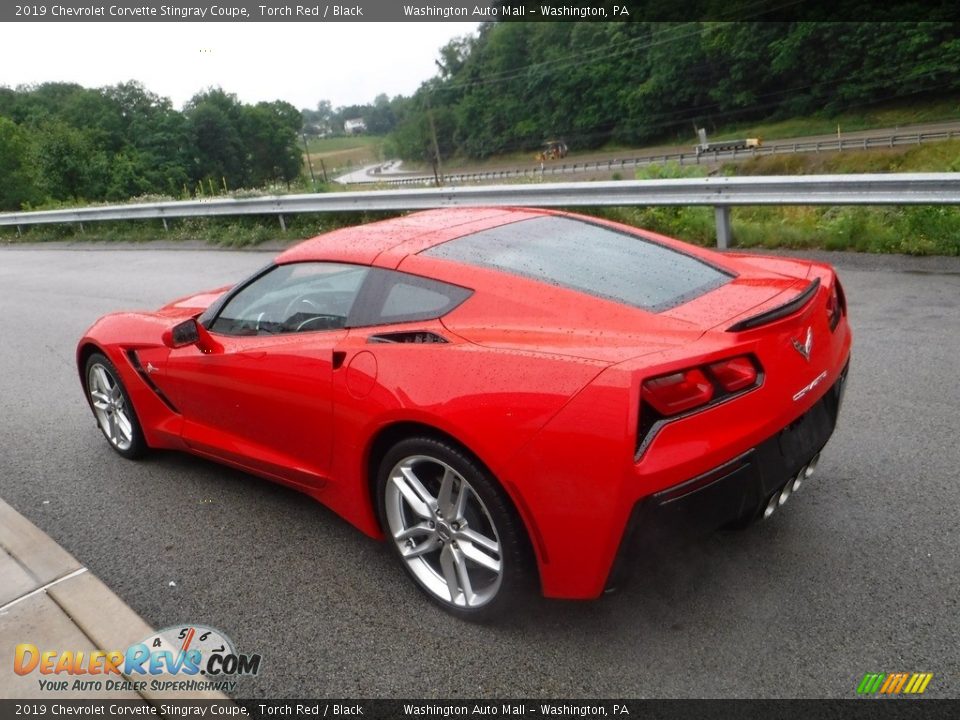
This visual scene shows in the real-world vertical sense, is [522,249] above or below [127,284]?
above

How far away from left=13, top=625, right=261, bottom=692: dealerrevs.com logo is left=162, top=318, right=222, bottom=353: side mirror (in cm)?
136

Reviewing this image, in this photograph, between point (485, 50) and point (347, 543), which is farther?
point (485, 50)

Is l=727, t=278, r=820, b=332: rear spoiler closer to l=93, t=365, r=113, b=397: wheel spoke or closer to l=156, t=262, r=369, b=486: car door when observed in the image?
l=156, t=262, r=369, b=486: car door

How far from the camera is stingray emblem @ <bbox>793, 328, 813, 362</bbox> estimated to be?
2523mm

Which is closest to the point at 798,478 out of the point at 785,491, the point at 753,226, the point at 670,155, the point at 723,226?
the point at 785,491

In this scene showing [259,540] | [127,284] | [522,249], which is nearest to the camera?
[522,249]

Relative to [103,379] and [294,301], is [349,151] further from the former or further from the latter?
[294,301]

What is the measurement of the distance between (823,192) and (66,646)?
720cm

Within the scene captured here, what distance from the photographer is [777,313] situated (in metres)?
2.54

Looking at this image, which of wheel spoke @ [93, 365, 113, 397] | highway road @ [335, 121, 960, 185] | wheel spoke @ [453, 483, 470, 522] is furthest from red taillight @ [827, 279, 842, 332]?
highway road @ [335, 121, 960, 185]

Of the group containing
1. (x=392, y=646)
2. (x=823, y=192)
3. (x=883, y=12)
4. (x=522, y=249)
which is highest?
(x=883, y=12)

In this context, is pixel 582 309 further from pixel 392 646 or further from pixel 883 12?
pixel 883 12

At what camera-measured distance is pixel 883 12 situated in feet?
192

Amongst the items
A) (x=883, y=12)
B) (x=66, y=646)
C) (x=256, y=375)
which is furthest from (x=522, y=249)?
(x=883, y=12)
